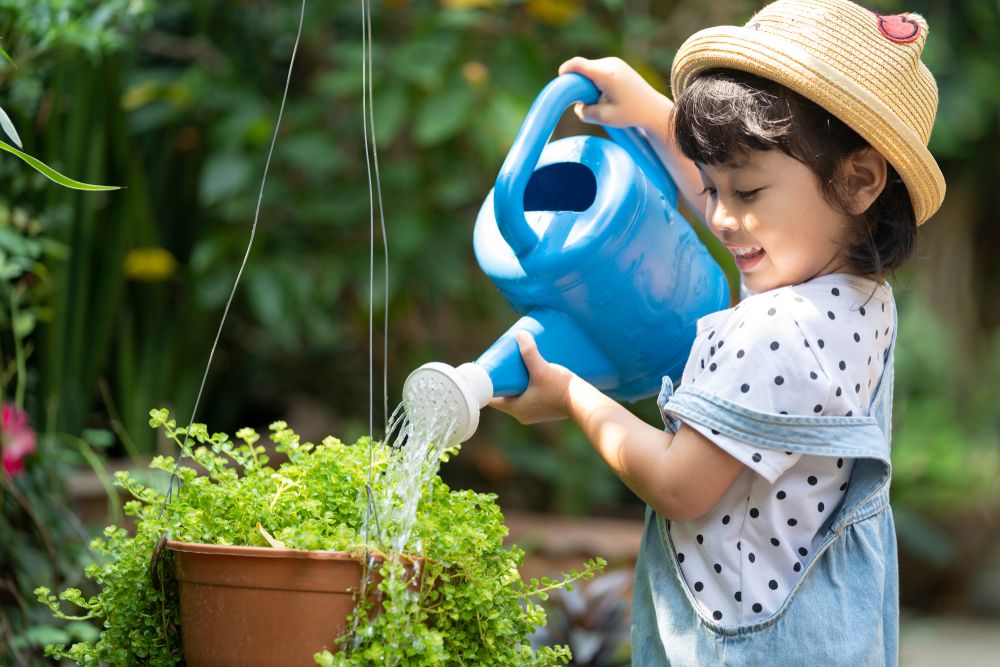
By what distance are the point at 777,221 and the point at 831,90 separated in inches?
5.4

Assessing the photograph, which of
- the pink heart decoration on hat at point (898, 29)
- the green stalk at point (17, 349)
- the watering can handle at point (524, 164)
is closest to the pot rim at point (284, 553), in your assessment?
the watering can handle at point (524, 164)

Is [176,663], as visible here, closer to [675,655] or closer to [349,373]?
[675,655]

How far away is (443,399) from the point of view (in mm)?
1060

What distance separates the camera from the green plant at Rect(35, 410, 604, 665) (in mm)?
988

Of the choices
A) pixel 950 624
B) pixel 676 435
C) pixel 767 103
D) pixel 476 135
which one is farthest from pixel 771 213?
pixel 950 624

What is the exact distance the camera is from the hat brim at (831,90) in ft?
3.66

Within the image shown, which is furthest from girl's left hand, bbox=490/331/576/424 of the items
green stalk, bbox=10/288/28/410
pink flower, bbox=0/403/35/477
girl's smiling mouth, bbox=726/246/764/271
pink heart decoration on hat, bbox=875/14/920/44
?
green stalk, bbox=10/288/28/410

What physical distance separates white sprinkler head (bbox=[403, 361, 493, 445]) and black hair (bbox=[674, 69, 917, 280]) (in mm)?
368

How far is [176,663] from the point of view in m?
1.08

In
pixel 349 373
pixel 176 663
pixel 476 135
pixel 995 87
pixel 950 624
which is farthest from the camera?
pixel 995 87

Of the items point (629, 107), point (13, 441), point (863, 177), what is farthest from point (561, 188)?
point (13, 441)

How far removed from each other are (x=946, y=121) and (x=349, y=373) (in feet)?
8.53

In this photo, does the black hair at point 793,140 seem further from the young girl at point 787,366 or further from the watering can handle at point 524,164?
the watering can handle at point 524,164

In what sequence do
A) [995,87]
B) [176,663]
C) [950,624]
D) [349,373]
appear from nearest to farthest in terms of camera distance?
[176,663] → [349,373] → [950,624] → [995,87]
